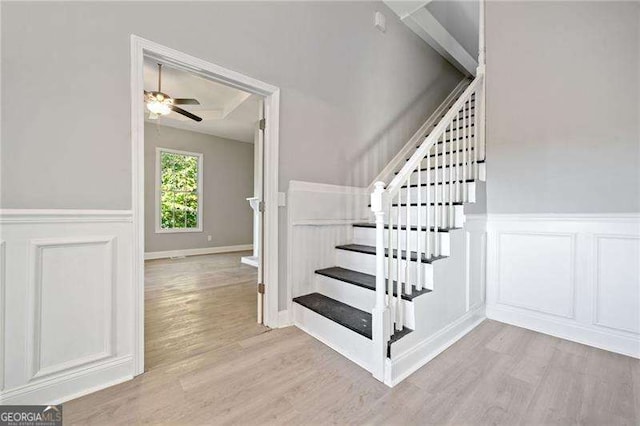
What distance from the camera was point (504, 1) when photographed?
2521 millimetres

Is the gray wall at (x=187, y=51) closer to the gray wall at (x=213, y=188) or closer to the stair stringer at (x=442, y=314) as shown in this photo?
the stair stringer at (x=442, y=314)

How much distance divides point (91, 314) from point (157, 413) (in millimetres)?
639

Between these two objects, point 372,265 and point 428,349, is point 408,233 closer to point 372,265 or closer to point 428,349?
point 372,265

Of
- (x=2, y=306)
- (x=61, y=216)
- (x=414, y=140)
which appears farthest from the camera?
(x=414, y=140)

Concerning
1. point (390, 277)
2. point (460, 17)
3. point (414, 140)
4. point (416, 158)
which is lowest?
point (390, 277)

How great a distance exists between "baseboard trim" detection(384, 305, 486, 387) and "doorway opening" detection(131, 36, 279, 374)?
107cm

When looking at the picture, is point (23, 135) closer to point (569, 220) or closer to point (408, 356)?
point (408, 356)

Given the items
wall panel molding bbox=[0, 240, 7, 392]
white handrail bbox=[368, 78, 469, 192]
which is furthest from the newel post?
wall panel molding bbox=[0, 240, 7, 392]

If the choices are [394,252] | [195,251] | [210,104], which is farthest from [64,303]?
[195,251]

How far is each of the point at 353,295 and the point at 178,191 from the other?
515cm

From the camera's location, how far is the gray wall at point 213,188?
5.51 metres

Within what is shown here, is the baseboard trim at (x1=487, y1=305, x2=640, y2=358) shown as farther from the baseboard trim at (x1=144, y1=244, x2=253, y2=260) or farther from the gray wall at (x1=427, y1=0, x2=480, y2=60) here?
the baseboard trim at (x1=144, y1=244, x2=253, y2=260)

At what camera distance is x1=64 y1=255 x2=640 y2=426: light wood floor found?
130 cm

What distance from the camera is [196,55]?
1.84 m
